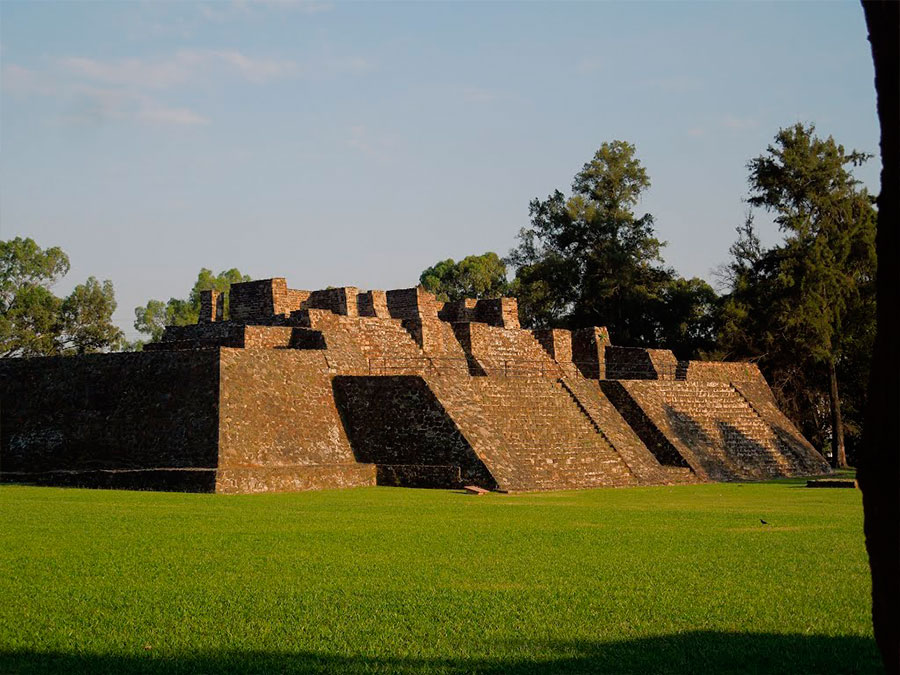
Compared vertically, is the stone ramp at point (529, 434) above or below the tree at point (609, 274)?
below

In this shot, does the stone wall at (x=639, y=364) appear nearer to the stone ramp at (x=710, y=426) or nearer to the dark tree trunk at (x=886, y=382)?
the stone ramp at (x=710, y=426)

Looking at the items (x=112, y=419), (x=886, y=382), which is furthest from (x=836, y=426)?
(x=886, y=382)

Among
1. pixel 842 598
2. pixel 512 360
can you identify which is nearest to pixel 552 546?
pixel 842 598

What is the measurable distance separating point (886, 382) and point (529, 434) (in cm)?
1791

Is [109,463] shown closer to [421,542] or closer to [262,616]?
[421,542]

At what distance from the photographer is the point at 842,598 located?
7914 millimetres

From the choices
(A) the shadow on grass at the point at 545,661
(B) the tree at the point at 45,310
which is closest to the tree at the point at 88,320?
(B) the tree at the point at 45,310

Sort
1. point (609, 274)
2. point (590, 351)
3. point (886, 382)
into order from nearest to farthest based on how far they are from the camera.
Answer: point (886, 382) < point (590, 351) < point (609, 274)

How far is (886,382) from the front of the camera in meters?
4.03

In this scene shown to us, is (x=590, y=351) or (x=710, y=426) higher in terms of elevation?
(x=590, y=351)

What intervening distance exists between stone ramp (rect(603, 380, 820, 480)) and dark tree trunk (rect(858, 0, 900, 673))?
782 inches

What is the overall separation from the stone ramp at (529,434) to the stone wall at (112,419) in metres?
4.31

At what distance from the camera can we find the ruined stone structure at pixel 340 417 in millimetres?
19594

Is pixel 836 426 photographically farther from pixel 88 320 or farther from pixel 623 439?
pixel 88 320
